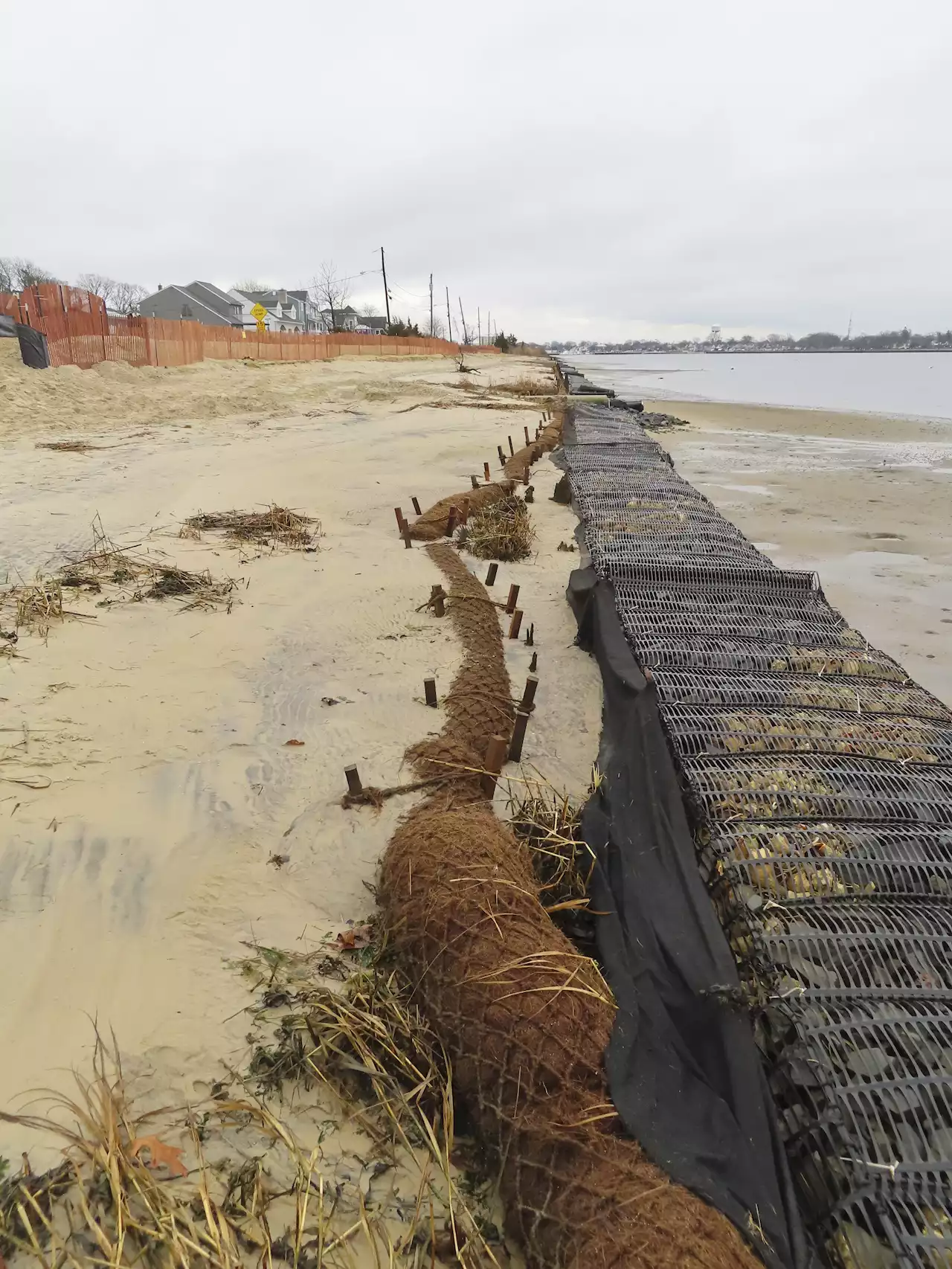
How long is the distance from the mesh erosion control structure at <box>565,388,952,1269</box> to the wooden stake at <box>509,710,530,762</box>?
72 cm

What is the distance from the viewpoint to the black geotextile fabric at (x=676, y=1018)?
5.68 feet

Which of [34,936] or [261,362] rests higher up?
[261,362]

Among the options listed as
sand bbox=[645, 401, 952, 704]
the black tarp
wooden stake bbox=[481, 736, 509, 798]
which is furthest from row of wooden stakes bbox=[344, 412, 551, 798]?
the black tarp

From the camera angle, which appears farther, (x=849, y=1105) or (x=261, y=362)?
(x=261, y=362)

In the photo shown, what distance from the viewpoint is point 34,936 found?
2541mm

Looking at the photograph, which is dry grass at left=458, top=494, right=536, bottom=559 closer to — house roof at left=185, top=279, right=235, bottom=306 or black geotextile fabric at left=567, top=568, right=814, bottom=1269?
black geotextile fabric at left=567, top=568, right=814, bottom=1269

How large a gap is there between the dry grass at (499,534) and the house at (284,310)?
6898 cm

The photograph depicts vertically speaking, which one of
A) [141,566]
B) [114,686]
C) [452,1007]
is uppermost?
[141,566]

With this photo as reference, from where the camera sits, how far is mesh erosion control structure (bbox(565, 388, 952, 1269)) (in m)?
1.68

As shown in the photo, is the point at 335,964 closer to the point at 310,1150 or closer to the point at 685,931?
the point at 310,1150

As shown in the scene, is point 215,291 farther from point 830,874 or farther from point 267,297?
point 830,874

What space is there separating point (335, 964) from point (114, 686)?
247cm

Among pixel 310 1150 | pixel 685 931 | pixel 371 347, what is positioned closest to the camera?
pixel 310 1150

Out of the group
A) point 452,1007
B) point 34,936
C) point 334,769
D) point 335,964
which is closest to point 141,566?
point 334,769
